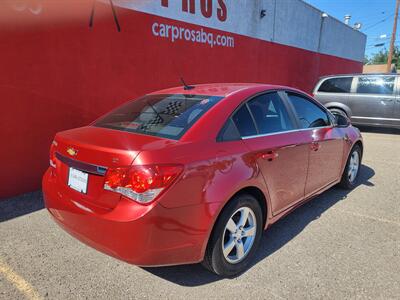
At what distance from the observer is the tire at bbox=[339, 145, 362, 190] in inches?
186

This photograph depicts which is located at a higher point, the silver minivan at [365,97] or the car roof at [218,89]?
the car roof at [218,89]

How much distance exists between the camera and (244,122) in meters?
2.89

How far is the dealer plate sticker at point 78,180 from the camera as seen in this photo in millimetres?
2398

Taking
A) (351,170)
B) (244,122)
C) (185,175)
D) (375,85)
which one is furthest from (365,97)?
(185,175)

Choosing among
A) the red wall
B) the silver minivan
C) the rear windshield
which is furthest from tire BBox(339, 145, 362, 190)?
the silver minivan

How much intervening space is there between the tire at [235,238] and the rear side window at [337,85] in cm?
852

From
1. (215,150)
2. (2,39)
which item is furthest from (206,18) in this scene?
(215,150)

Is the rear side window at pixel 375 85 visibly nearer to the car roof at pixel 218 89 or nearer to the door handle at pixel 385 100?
the door handle at pixel 385 100

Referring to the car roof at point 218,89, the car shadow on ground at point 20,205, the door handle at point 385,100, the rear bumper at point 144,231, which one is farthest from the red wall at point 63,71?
the door handle at point 385,100

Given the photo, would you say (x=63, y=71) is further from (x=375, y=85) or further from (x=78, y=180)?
(x=375, y=85)

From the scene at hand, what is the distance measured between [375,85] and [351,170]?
613 cm

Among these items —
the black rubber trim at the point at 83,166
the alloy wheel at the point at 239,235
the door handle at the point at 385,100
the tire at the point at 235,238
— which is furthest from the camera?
the door handle at the point at 385,100

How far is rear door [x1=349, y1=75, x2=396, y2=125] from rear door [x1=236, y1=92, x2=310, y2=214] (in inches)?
290

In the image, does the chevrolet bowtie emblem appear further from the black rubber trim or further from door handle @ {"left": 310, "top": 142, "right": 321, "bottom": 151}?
door handle @ {"left": 310, "top": 142, "right": 321, "bottom": 151}
